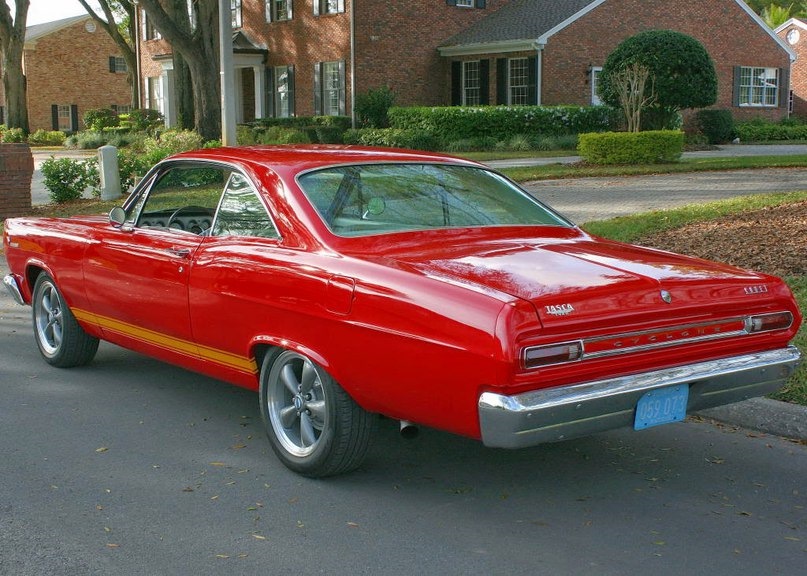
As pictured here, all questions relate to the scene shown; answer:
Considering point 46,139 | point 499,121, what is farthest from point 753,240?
point 46,139

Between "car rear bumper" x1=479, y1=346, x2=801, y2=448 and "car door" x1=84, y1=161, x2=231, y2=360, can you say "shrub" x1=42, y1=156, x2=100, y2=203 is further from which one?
"car rear bumper" x1=479, y1=346, x2=801, y2=448

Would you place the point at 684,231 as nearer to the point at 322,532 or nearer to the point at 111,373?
the point at 111,373

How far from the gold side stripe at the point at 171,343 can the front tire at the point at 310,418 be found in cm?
23

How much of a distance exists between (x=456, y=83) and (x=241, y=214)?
29773 millimetres

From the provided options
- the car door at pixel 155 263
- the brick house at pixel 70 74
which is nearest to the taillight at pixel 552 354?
the car door at pixel 155 263

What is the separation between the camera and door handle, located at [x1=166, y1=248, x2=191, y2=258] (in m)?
5.61

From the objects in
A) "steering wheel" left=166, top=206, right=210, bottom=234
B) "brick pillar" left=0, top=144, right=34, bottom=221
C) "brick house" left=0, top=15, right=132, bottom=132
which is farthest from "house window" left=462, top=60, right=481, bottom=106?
"brick house" left=0, top=15, right=132, bottom=132

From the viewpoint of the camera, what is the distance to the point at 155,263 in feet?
19.1

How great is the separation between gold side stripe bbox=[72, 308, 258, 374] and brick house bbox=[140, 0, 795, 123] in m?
26.8

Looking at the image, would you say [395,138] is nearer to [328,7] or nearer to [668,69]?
[328,7]

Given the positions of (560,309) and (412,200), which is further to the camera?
(412,200)

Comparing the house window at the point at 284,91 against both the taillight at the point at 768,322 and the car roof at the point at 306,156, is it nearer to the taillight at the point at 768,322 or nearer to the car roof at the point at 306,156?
the car roof at the point at 306,156

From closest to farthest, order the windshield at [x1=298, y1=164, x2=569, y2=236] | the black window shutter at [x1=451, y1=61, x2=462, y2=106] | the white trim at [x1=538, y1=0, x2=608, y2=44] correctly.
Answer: the windshield at [x1=298, y1=164, x2=569, y2=236], the white trim at [x1=538, y1=0, x2=608, y2=44], the black window shutter at [x1=451, y1=61, x2=462, y2=106]

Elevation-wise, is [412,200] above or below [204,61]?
below
